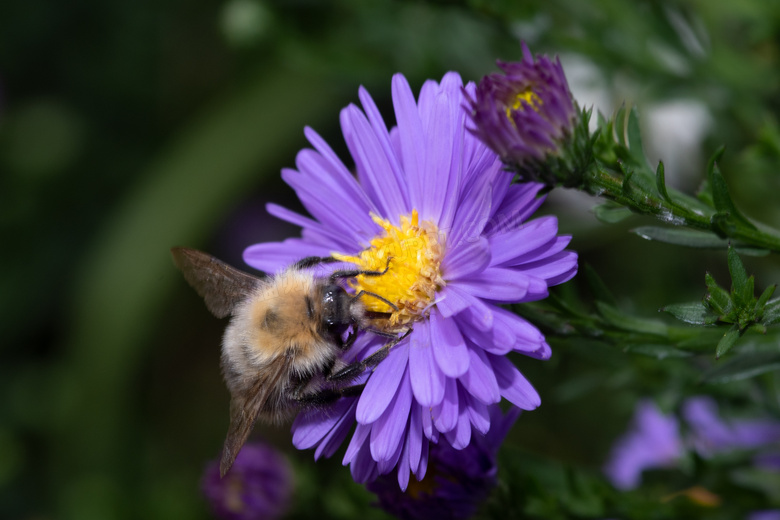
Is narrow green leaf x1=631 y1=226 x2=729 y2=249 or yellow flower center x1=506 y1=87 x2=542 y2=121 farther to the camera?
narrow green leaf x1=631 y1=226 x2=729 y2=249

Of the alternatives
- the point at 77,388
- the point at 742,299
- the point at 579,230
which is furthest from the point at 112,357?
the point at 742,299

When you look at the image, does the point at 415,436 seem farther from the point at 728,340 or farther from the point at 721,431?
the point at 721,431

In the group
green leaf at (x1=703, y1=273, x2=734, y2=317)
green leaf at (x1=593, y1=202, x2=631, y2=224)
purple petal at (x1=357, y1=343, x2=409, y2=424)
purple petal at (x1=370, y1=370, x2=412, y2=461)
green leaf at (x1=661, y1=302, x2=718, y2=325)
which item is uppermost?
green leaf at (x1=593, y1=202, x2=631, y2=224)

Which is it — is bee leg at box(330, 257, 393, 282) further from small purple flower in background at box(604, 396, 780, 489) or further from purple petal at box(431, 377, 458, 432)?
small purple flower in background at box(604, 396, 780, 489)

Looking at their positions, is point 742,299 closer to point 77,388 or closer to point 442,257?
point 442,257

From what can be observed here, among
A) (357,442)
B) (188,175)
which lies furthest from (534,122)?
(188,175)

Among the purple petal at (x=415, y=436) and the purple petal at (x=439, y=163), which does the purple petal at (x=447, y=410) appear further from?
the purple petal at (x=439, y=163)

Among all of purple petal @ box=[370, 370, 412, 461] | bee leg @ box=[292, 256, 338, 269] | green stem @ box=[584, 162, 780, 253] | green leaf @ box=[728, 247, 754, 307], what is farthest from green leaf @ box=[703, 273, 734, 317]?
bee leg @ box=[292, 256, 338, 269]
